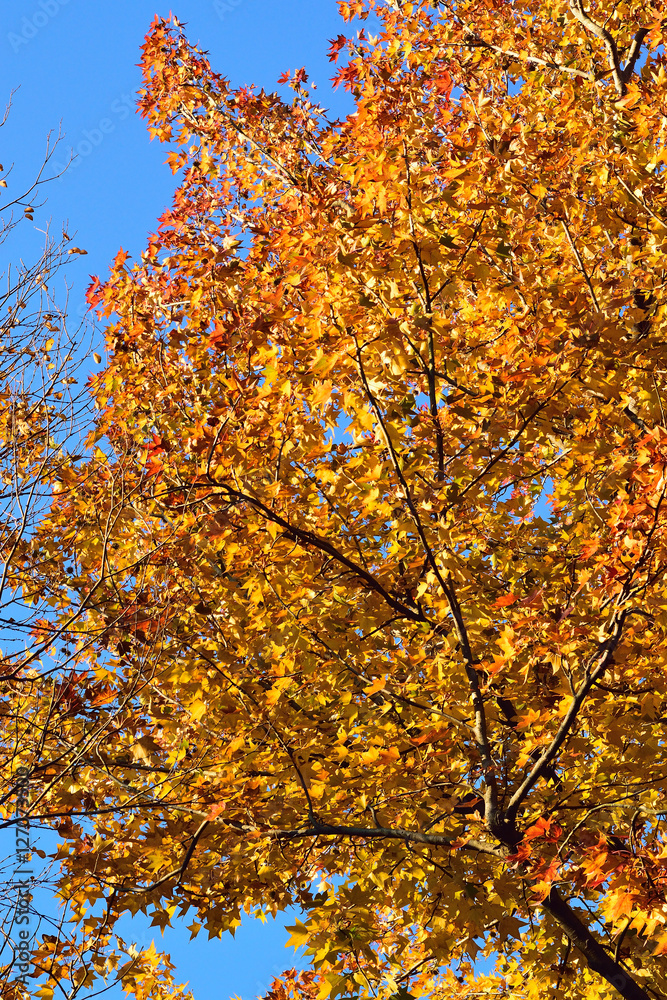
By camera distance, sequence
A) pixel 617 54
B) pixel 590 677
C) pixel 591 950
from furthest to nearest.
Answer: pixel 617 54, pixel 591 950, pixel 590 677

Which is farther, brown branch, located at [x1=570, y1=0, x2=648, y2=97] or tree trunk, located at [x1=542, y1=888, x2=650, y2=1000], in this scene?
brown branch, located at [x1=570, y1=0, x2=648, y2=97]

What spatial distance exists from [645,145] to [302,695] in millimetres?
4325

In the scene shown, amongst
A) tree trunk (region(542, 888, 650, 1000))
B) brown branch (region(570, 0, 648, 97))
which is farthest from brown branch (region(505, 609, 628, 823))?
brown branch (region(570, 0, 648, 97))

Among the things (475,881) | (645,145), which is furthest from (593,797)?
(645,145)

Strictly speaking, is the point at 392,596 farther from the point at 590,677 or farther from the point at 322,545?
the point at 590,677

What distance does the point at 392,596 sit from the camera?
4684mm

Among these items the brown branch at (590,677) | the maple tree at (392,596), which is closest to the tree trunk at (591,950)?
the maple tree at (392,596)

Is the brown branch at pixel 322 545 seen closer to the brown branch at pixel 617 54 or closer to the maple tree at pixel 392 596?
the maple tree at pixel 392 596

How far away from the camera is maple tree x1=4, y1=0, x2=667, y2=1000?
3840 millimetres

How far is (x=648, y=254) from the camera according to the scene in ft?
16.8

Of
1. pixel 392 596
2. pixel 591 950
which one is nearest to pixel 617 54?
pixel 392 596

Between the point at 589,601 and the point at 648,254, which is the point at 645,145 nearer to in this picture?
the point at 648,254

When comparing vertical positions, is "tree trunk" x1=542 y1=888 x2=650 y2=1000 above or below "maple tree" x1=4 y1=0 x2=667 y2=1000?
below

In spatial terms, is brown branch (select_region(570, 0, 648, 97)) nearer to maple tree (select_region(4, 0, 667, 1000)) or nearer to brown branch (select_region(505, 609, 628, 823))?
maple tree (select_region(4, 0, 667, 1000))
